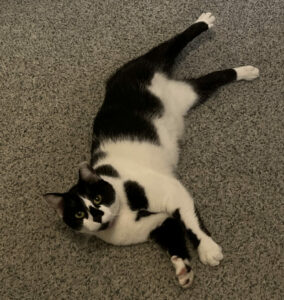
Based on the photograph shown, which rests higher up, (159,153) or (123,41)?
(123,41)

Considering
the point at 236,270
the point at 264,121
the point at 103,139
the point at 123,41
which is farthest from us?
the point at 123,41

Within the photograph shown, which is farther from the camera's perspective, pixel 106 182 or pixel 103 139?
pixel 103 139

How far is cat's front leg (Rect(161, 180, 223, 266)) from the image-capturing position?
1.24 metres

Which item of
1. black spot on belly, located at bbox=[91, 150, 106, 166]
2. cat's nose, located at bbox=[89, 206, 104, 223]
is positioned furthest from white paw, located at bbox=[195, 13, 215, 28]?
cat's nose, located at bbox=[89, 206, 104, 223]

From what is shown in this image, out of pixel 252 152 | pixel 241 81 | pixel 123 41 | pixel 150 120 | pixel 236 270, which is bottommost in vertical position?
pixel 236 270

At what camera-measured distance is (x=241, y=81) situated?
61.1 inches

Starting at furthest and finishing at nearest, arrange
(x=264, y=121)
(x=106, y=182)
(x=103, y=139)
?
(x=264, y=121) < (x=103, y=139) < (x=106, y=182)

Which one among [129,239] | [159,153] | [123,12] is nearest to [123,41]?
[123,12]

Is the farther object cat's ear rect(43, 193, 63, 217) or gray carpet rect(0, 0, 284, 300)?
gray carpet rect(0, 0, 284, 300)

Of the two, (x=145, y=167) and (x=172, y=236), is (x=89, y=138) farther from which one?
(x=172, y=236)

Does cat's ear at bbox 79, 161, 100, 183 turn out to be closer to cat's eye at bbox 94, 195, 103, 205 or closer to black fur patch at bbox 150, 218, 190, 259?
cat's eye at bbox 94, 195, 103, 205

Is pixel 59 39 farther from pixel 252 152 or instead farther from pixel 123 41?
pixel 252 152

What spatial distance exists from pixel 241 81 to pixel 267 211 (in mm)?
535

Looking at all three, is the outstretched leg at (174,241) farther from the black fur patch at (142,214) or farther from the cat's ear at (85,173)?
the cat's ear at (85,173)
